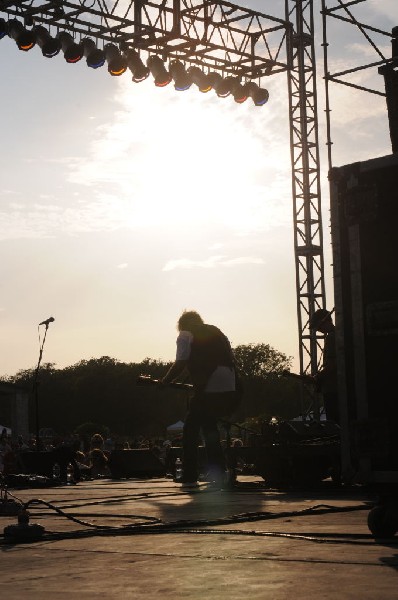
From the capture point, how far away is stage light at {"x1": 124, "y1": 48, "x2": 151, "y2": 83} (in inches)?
863

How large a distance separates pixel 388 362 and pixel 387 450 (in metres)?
0.46

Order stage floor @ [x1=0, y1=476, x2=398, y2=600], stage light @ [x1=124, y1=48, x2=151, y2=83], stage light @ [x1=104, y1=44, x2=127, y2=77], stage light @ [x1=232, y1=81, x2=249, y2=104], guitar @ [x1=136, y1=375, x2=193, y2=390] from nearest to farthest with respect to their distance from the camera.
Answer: stage floor @ [x1=0, y1=476, x2=398, y2=600], guitar @ [x1=136, y1=375, x2=193, y2=390], stage light @ [x1=104, y1=44, x2=127, y2=77], stage light @ [x1=124, y1=48, x2=151, y2=83], stage light @ [x1=232, y1=81, x2=249, y2=104]

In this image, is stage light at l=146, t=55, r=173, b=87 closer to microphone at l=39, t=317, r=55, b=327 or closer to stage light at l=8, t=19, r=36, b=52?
stage light at l=8, t=19, r=36, b=52

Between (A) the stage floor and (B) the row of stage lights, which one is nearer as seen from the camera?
(A) the stage floor

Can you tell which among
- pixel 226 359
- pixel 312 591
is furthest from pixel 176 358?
pixel 312 591

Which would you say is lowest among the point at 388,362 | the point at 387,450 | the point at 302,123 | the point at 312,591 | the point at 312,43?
the point at 312,591

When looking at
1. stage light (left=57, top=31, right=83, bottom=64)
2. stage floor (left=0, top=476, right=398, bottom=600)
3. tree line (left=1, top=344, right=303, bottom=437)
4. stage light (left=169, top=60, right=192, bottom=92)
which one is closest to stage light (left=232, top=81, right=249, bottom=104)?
stage light (left=169, top=60, right=192, bottom=92)

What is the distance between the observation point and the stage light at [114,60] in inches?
850

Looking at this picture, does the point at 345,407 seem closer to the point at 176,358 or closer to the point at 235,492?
the point at 235,492

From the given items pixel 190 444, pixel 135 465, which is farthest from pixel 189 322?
pixel 135 465

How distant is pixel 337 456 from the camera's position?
10055mm

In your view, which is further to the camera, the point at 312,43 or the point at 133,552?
the point at 312,43

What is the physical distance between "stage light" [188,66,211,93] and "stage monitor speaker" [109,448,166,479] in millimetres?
11601

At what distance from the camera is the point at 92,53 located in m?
21.3
